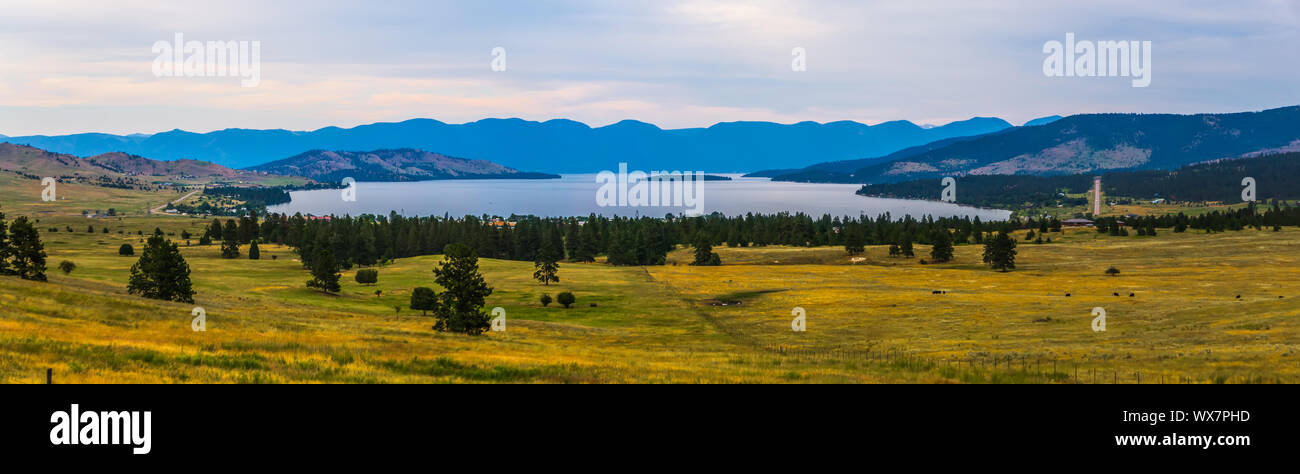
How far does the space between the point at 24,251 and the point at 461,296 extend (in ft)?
116

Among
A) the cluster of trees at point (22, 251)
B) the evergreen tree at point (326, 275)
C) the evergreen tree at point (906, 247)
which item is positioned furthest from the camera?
the evergreen tree at point (906, 247)

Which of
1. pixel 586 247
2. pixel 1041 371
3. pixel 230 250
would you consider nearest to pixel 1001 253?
pixel 586 247

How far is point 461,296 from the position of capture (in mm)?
58188

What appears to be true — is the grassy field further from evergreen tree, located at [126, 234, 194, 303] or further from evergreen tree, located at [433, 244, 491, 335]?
evergreen tree, located at [126, 234, 194, 303]

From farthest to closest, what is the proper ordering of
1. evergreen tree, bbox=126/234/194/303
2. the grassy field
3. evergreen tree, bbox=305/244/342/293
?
evergreen tree, bbox=305/244/342/293 < evergreen tree, bbox=126/234/194/303 < the grassy field

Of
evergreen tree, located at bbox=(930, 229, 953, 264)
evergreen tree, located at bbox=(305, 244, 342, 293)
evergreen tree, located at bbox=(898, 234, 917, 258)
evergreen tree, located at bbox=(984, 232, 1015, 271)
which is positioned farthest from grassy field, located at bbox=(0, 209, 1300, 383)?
evergreen tree, located at bbox=(898, 234, 917, 258)

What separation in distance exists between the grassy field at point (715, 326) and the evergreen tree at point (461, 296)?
2205 millimetres

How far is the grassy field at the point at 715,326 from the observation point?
27.3 meters

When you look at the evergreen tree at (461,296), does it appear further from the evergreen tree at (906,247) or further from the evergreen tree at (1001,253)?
the evergreen tree at (906,247)

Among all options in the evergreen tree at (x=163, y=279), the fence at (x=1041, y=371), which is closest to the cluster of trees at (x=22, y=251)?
the evergreen tree at (x=163, y=279)

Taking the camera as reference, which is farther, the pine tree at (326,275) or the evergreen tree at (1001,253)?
the evergreen tree at (1001,253)

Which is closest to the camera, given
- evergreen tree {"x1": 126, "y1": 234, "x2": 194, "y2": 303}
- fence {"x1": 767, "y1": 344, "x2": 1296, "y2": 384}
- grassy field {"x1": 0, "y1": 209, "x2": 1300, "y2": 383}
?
grassy field {"x1": 0, "y1": 209, "x2": 1300, "y2": 383}

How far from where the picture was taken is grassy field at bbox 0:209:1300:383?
89.7 feet

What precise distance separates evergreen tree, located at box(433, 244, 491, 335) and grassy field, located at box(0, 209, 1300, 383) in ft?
7.23
